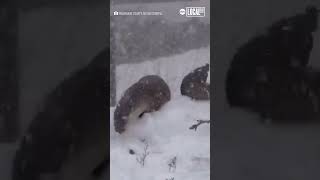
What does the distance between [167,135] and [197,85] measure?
0.36 metres

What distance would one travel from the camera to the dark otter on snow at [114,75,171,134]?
2699mm

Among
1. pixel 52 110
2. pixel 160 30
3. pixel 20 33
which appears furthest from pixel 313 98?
pixel 20 33

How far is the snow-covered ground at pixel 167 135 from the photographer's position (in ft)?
8.80

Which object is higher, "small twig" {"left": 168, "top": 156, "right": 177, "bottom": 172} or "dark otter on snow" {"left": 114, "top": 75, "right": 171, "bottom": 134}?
"dark otter on snow" {"left": 114, "top": 75, "right": 171, "bottom": 134}

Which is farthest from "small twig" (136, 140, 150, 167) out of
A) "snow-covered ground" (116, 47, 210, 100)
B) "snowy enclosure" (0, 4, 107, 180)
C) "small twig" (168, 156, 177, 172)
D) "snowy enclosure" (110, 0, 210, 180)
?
"snowy enclosure" (0, 4, 107, 180)

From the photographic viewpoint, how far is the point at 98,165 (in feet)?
8.91

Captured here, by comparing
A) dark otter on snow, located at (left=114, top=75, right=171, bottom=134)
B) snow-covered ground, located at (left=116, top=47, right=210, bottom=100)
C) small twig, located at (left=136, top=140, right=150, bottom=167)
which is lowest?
small twig, located at (left=136, top=140, right=150, bottom=167)

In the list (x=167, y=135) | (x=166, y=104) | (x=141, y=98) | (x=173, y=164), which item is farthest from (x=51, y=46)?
(x=173, y=164)

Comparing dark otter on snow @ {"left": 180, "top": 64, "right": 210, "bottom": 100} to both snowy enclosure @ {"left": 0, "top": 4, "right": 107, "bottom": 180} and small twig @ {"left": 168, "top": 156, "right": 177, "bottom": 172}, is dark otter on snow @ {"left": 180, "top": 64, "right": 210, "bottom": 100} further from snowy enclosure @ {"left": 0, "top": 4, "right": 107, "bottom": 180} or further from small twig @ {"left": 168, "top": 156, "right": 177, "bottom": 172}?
snowy enclosure @ {"left": 0, "top": 4, "right": 107, "bottom": 180}

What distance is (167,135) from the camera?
269cm

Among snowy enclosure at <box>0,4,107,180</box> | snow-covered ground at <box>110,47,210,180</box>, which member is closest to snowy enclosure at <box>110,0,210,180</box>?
snow-covered ground at <box>110,47,210,180</box>

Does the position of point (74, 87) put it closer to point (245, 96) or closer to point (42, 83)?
point (42, 83)

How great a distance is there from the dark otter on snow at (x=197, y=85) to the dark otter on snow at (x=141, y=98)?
4.4 inches

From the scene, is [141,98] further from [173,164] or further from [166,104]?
[173,164]
